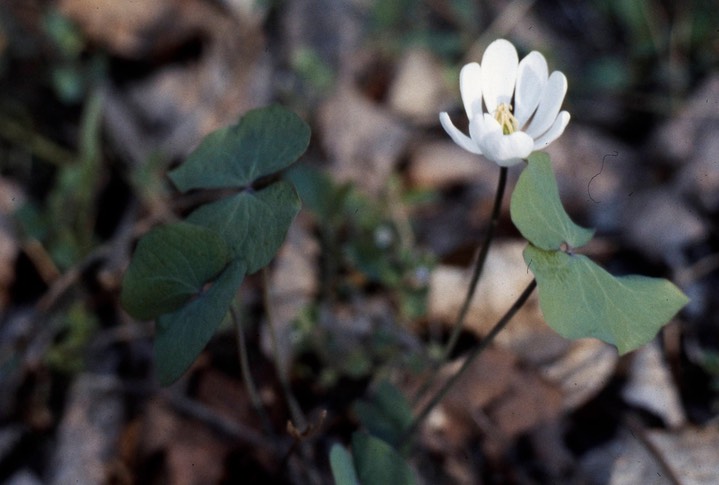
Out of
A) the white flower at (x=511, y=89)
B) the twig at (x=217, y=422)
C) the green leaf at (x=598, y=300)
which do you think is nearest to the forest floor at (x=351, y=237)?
the twig at (x=217, y=422)

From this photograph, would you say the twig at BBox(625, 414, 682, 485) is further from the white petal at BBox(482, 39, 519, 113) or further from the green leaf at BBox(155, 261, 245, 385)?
the green leaf at BBox(155, 261, 245, 385)

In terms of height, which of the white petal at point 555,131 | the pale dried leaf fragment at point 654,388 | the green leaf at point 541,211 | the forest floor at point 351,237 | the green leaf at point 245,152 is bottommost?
the pale dried leaf fragment at point 654,388

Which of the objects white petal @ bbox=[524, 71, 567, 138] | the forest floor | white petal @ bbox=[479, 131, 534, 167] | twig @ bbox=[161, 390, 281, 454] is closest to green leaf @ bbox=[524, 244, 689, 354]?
white petal @ bbox=[479, 131, 534, 167]

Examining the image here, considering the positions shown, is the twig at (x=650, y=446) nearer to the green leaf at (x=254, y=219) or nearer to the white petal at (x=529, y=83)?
the white petal at (x=529, y=83)

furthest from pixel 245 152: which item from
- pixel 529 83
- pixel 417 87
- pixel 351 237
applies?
pixel 417 87

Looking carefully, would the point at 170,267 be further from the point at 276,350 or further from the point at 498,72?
the point at 498,72

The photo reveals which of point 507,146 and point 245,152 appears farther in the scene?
point 245,152
